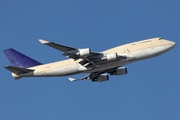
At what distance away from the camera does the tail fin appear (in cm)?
5400

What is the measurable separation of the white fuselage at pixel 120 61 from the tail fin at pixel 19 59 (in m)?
1.76

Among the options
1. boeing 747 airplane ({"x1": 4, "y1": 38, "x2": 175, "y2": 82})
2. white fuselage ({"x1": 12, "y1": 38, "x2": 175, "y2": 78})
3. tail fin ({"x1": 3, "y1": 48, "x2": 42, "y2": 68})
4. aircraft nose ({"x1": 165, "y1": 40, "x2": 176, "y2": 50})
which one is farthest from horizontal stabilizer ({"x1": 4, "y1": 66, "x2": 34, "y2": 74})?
aircraft nose ({"x1": 165, "y1": 40, "x2": 176, "y2": 50})

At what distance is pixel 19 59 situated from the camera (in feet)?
180

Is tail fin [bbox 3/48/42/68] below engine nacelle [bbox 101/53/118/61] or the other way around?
the other way around

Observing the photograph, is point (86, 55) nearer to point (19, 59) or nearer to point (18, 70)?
point (18, 70)

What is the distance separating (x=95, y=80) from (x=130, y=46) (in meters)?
9.55

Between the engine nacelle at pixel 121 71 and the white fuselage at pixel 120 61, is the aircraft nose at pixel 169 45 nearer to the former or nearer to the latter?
the white fuselage at pixel 120 61

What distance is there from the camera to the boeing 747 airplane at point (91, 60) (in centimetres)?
4830

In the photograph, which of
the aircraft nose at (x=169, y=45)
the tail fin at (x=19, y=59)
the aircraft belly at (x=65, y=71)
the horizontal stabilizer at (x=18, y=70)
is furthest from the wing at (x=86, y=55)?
the tail fin at (x=19, y=59)

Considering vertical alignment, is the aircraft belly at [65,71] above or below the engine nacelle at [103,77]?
above

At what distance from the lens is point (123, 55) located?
49250mm

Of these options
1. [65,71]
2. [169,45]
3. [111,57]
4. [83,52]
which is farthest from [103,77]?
[169,45]

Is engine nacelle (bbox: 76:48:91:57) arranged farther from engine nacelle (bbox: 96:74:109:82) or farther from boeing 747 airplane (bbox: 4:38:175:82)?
engine nacelle (bbox: 96:74:109:82)

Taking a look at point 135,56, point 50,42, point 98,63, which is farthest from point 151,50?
point 50,42
